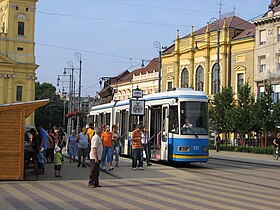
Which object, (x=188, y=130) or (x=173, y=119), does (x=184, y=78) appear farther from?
(x=188, y=130)

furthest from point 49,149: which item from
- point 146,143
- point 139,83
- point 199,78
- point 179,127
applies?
point 139,83

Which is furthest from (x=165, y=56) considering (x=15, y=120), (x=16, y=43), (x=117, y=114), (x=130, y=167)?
(x=15, y=120)

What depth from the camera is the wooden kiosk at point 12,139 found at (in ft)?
55.5

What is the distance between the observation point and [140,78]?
87750mm

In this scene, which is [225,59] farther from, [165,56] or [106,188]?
[106,188]

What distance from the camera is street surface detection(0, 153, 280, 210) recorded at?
12711mm

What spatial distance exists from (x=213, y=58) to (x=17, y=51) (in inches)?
1411

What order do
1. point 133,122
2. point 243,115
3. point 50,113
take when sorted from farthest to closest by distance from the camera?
point 50,113 → point 243,115 → point 133,122

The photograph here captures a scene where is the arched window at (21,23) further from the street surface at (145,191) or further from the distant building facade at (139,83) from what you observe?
the street surface at (145,191)

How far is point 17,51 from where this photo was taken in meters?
89.2

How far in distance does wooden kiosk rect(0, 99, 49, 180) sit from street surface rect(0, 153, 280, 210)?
20.5 inches

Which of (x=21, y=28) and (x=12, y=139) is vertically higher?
(x=21, y=28)

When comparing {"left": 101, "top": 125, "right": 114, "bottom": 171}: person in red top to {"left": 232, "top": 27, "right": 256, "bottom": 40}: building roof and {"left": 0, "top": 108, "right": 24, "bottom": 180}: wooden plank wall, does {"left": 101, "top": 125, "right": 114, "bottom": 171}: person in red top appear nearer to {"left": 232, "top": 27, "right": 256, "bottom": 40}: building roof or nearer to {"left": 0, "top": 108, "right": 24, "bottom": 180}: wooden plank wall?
{"left": 0, "top": 108, "right": 24, "bottom": 180}: wooden plank wall

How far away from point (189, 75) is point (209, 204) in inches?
2537
